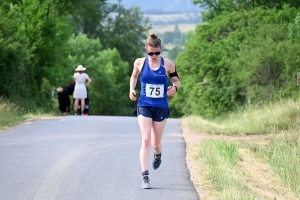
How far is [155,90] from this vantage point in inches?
422

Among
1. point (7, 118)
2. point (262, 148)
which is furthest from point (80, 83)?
point (262, 148)

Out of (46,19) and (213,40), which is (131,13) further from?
(46,19)

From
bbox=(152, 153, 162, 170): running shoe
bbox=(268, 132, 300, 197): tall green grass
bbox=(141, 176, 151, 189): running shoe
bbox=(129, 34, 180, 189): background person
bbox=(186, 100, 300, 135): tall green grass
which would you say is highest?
bbox=(129, 34, 180, 189): background person

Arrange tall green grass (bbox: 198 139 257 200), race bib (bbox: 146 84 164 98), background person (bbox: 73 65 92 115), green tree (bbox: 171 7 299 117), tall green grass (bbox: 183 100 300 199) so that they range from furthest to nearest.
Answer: green tree (bbox: 171 7 299 117)
background person (bbox: 73 65 92 115)
tall green grass (bbox: 183 100 300 199)
race bib (bbox: 146 84 164 98)
tall green grass (bbox: 198 139 257 200)

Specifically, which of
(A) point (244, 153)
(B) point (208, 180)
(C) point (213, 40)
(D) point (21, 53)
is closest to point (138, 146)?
(A) point (244, 153)

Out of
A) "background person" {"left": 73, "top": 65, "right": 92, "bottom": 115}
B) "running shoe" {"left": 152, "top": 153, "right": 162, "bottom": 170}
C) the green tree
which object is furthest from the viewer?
the green tree

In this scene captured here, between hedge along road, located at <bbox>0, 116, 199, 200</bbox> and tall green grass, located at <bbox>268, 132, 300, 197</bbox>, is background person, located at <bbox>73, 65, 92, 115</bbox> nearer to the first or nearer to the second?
hedge along road, located at <bbox>0, 116, 199, 200</bbox>

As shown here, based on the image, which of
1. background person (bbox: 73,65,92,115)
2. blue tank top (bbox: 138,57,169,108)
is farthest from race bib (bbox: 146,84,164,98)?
background person (bbox: 73,65,92,115)

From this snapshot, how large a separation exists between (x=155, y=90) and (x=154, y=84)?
0.25 feet

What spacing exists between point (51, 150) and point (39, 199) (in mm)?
4742

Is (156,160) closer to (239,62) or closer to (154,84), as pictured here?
(154,84)

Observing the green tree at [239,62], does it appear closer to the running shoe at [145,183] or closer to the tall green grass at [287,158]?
the tall green grass at [287,158]

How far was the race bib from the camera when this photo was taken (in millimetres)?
10711

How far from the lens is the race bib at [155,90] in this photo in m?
10.7
